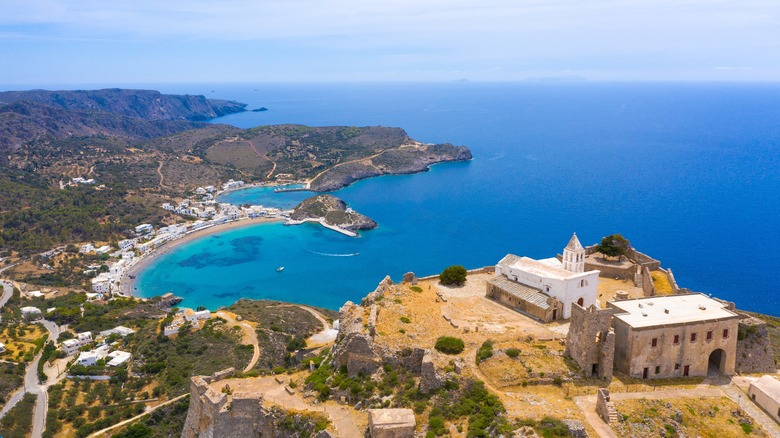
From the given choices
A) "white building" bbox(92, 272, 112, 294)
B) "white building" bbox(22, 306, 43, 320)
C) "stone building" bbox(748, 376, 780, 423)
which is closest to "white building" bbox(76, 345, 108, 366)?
"white building" bbox(22, 306, 43, 320)

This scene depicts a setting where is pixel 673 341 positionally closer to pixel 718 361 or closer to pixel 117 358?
pixel 718 361

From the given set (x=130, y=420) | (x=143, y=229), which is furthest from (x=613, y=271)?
(x=143, y=229)

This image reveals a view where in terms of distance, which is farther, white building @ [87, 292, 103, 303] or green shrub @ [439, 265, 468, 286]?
white building @ [87, 292, 103, 303]

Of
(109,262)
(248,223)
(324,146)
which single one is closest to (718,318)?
(109,262)

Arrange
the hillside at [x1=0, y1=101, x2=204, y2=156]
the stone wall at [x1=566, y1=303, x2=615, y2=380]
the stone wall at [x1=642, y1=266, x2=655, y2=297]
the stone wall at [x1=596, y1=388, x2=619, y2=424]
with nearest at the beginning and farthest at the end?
the stone wall at [x1=596, y1=388, x2=619, y2=424], the stone wall at [x1=566, y1=303, x2=615, y2=380], the stone wall at [x1=642, y1=266, x2=655, y2=297], the hillside at [x1=0, y1=101, x2=204, y2=156]

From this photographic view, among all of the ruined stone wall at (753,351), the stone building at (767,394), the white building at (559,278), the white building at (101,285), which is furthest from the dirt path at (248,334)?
the stone building at (767,394)

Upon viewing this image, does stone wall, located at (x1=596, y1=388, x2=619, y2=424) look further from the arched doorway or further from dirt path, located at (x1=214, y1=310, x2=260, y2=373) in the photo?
dirt path, located at (x1=214, y1=310, x2=260, y2=373)

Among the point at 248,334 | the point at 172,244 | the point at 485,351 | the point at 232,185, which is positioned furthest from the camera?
the point at 232,185

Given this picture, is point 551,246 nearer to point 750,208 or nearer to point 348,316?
point 750,208

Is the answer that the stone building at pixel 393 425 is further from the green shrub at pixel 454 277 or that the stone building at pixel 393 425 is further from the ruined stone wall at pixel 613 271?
the ruined stone wall at pixel 613 271
